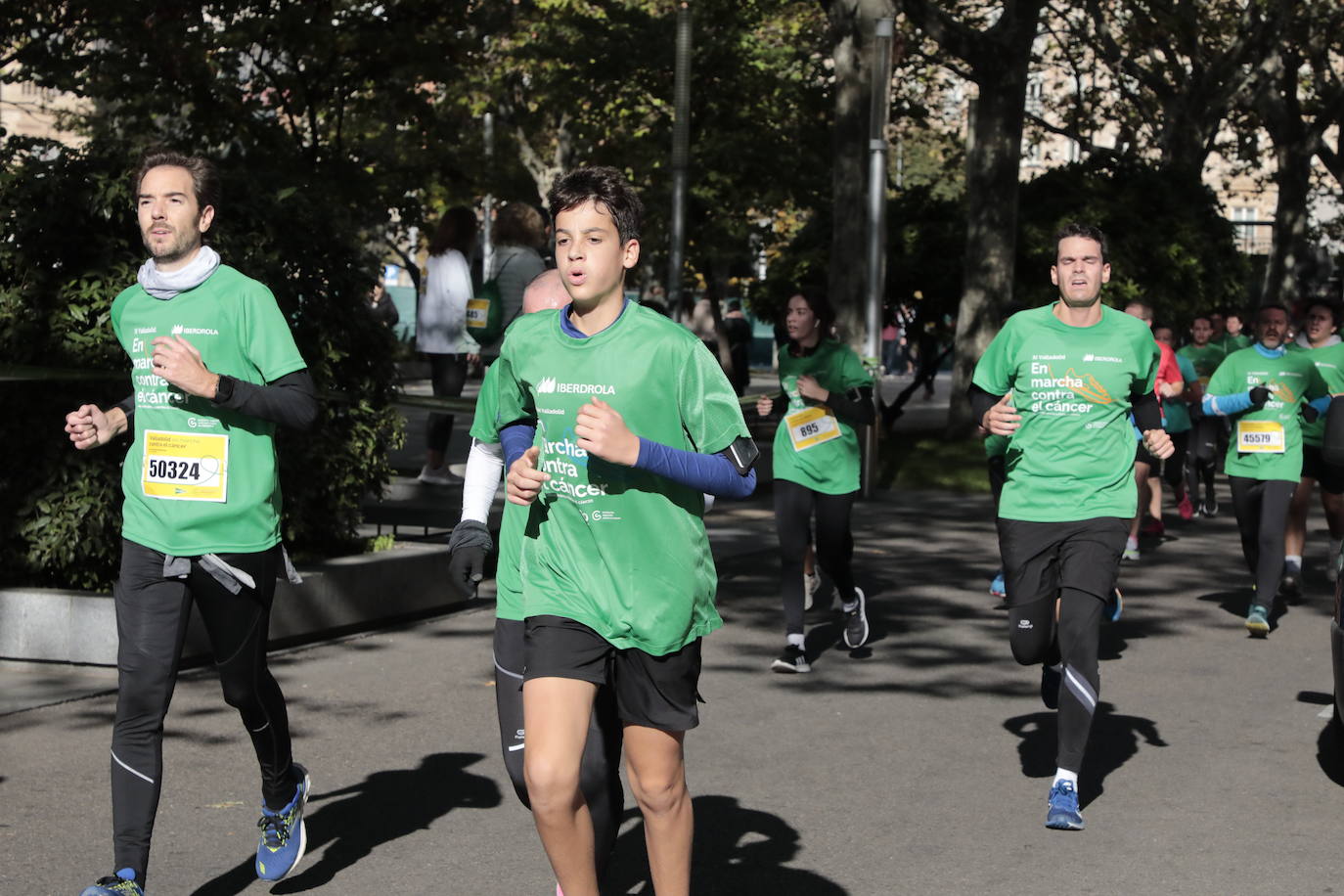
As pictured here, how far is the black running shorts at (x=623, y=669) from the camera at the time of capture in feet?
13.7

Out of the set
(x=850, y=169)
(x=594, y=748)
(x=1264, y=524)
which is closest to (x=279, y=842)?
(x=594, y=748)

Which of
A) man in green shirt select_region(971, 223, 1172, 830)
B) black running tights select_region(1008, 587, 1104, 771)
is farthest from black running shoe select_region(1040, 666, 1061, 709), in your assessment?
black running tights select_region(1008, 587, 1104, 771)

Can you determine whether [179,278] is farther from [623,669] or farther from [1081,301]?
[1081,301]

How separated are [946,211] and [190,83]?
37.1 feet

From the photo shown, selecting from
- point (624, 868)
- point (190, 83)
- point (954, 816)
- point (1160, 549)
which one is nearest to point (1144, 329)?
point (954, 816)

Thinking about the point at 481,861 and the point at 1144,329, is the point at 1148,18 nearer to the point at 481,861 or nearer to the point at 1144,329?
the point at 1144,329

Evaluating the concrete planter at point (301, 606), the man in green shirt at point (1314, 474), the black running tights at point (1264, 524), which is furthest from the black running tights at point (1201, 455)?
the concrete planter at point (301, 606)

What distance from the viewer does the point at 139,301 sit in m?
5.03

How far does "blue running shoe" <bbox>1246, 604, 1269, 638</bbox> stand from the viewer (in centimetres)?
986

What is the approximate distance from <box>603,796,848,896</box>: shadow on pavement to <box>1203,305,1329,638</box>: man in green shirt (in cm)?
472

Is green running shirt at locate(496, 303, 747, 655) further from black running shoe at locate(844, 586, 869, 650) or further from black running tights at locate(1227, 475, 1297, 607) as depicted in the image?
black running tights at locate(1227, 475, 1297, 607)

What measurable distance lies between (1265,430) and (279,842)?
6.75 metres

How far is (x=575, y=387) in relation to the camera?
4188mm

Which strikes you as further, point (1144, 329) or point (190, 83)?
point (190, 83)
